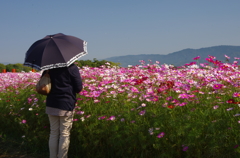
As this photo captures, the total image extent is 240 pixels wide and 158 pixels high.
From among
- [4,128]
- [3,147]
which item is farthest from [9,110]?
[3,147]

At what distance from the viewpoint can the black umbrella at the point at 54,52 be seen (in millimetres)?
3824

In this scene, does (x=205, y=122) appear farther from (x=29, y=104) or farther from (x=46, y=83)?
(x=29, y=104)

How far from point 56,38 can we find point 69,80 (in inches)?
30.1

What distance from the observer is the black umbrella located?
3.82m

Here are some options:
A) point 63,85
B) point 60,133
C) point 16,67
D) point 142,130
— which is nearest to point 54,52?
point 63,85

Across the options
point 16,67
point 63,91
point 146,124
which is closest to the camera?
point 63,91

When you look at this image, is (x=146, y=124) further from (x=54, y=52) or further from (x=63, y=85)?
(x=54, y=52)

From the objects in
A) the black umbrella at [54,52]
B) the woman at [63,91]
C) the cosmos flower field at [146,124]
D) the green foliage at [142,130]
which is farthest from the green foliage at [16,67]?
Answer: the woman at [63,91]

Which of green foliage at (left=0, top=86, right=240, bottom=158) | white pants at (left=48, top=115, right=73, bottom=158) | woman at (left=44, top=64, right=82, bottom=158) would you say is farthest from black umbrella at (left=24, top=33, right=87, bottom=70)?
green foliage at (left=0, top=86, right=240, bottom=158)

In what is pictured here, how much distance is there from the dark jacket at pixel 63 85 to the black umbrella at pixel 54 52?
0.54 feet

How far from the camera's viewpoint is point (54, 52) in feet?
13.0

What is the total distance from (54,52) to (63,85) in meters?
0.53

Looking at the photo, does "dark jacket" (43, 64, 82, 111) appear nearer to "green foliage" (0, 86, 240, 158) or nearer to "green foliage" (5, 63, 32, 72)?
"green foliage" (0, 86, 240, 158)

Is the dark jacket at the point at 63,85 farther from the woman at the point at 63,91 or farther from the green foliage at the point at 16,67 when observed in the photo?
the green foliage at the point at 16,67
